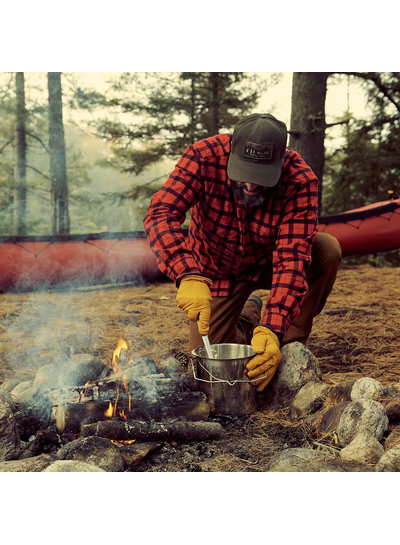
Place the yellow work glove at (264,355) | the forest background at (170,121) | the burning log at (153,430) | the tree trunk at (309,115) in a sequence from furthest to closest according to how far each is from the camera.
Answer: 1. the forest background at (170,121)
2. the tree trunk at (309,115)
3. the yellow work glove at (264,355)
4. the burning log at (153,430)

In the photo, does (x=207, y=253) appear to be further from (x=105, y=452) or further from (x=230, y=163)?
(x=105, y=452)

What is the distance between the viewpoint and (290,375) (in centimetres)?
229

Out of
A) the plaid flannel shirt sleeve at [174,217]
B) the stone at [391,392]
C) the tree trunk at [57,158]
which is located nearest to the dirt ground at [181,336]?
the stone at [391,392]

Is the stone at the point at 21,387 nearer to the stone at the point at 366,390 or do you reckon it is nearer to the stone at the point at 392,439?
the stone at the point at 366,390

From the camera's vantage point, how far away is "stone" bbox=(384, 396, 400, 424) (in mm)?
1938

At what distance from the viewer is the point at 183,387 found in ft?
7.50

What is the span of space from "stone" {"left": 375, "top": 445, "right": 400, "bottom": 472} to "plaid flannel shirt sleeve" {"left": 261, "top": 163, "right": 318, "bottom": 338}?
724 millimetres

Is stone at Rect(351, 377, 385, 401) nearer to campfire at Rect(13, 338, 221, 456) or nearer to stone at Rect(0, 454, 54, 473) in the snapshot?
campfire at Rect(13, 338, 221, 456)

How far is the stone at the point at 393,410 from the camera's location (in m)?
1.94

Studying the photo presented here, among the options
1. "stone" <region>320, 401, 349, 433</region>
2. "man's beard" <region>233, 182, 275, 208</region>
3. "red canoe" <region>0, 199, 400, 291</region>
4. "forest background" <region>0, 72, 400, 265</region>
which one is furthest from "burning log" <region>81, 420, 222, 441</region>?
"forest background" <region>0, 72, 400, 265</region>

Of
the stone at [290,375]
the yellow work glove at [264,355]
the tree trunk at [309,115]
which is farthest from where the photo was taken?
the tree trunk at [309,115]

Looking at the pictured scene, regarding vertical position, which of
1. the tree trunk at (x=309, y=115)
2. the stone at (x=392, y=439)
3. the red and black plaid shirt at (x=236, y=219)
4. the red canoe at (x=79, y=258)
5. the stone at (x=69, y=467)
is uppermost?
the tree trunk at (x=309, y=115)

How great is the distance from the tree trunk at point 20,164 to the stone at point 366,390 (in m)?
8.16

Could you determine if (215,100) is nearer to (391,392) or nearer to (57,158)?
(57,158)
